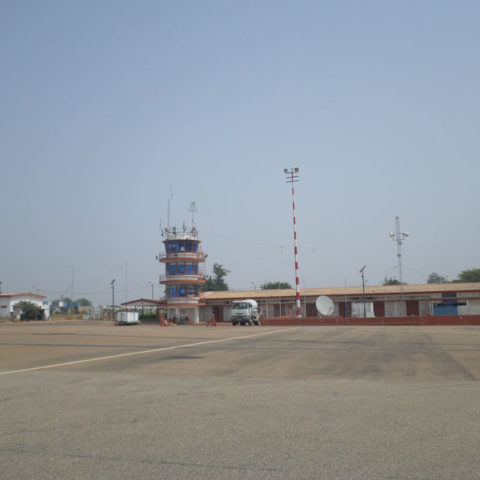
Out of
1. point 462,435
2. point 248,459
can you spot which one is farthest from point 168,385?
point 462,435

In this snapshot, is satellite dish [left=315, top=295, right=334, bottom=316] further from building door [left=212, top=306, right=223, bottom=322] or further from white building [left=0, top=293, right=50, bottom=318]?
white building [left=0, top=293, right=50, bottom=318]

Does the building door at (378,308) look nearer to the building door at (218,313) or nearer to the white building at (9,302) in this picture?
the building door at (218,313)

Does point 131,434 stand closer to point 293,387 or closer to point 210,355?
point 293,387

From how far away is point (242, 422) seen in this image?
6852mm

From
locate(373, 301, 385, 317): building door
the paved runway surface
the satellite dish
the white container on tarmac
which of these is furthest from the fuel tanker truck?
the paved runway surface

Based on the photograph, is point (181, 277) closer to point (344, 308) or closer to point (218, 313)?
point (218, 313)

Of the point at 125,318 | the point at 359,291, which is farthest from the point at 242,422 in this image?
the point at 359,291

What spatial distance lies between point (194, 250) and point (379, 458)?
227 ft

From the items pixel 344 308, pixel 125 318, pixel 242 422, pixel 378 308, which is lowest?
pixel 125 318

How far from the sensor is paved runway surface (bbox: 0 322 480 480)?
4.97 m

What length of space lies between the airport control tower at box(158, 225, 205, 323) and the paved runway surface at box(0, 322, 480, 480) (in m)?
58.2

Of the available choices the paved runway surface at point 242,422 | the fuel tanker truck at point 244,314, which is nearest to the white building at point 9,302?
the fuel tanker truck at point 244,314

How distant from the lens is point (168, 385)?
10453 millimetres

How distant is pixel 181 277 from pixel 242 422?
65.4 meters
